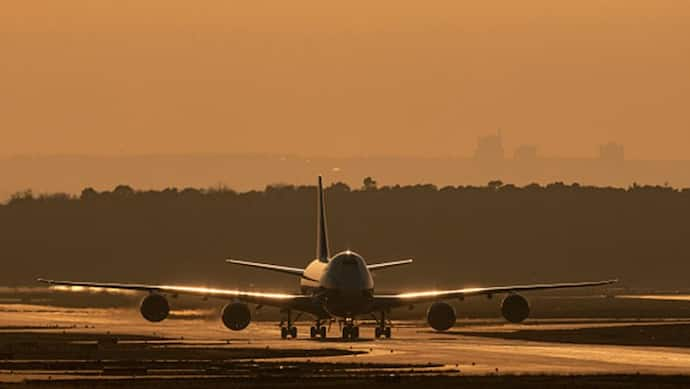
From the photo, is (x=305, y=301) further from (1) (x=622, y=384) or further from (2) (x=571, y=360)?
(1) (x=622, y=384)

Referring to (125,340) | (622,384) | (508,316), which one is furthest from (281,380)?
(508,316)

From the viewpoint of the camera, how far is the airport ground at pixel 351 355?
180 ft

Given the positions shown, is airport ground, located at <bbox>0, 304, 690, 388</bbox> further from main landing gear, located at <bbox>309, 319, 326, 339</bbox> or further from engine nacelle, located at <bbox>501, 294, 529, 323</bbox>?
engine nacelle, located at <bbox>501, 294, 529, 323</bbox>

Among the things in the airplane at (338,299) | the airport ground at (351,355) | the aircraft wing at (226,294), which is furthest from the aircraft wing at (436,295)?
the aircraft wing at (226,294)

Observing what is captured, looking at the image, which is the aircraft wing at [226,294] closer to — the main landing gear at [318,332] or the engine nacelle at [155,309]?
the engine nacelle at [155,309]

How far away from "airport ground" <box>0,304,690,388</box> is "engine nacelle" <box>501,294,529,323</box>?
77cm

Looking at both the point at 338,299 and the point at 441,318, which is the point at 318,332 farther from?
the point at 441,318

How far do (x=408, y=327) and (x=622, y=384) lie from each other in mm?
40600

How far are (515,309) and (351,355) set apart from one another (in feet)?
68.4

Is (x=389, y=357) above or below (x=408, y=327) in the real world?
below

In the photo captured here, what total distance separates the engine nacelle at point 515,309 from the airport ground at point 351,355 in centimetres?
77

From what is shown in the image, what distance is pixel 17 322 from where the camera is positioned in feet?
315

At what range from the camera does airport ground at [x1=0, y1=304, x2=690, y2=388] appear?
54719mm

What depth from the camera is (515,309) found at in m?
86.8
